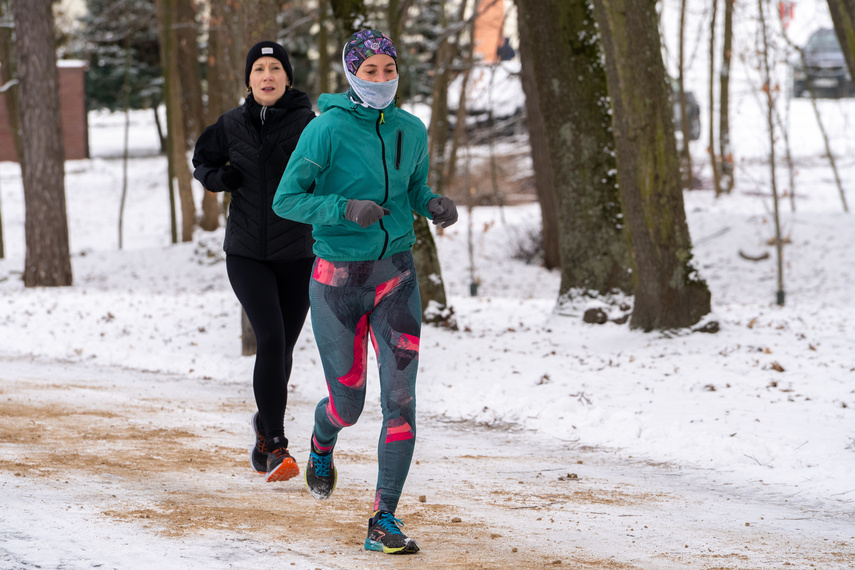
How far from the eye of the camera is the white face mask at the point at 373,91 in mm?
3824

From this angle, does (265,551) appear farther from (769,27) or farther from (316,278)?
(769,27)

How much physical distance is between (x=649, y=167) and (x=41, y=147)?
11629mm

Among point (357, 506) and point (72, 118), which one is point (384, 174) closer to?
point (357, 506)

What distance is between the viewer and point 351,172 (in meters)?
3.89

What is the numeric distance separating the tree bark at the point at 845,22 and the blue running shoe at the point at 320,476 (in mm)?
6905

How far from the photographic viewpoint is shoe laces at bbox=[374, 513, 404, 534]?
151 inches

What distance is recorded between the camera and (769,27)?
15344mm

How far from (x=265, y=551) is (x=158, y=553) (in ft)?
1.39

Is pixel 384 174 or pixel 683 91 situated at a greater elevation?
pixel 683 91

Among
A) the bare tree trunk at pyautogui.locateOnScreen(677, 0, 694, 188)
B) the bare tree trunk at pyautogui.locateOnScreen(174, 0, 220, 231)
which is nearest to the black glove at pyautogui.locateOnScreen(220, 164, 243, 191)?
the bare tree trunk at pyautogui.locateOnScreen(174, 0, 220, 231)

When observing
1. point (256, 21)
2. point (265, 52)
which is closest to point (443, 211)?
point (265, 52)

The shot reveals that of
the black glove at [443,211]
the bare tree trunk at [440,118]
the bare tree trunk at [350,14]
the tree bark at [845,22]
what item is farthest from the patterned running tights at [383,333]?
the bare tree trunk at [440,118]

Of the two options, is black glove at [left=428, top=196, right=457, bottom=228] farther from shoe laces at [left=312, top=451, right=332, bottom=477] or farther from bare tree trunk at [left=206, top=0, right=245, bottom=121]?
bare tree trunk at [left=206, top=0, right=245, bottom=121]

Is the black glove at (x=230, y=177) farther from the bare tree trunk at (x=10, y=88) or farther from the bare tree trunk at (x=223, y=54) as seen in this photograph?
the bare tree trunk at (x=10, y=88)
